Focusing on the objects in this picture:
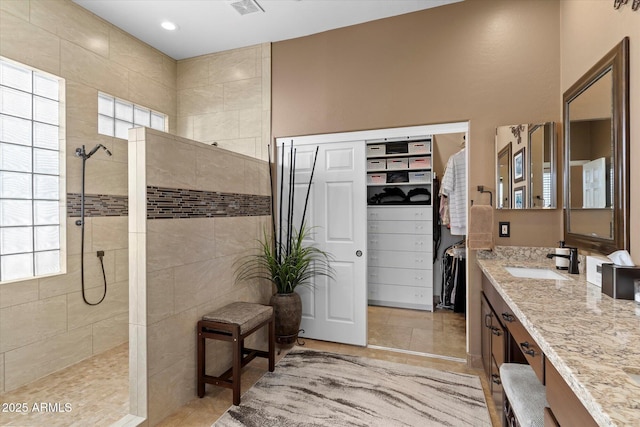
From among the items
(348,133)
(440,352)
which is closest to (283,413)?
(440,352)

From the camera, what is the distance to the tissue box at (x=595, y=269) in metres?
1.64

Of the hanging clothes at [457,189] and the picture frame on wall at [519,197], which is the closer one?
the picture frame on wall at [519,197]

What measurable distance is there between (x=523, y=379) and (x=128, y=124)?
12.6 ft

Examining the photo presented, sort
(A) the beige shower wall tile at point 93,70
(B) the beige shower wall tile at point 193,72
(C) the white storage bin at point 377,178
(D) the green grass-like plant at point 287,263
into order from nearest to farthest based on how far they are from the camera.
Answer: (A) the beige shower wall tile at point 93,70, (D) the green grass-like plant at point 287,263, (B) the beige shower wall tile at point 193,72, (C) the white storage bin at point 377,178

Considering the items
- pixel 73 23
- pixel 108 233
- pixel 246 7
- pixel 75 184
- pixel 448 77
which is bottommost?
pixel 108 233

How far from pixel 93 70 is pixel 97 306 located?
215 centimetres

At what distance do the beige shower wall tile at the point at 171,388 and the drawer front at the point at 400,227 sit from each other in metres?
2.86

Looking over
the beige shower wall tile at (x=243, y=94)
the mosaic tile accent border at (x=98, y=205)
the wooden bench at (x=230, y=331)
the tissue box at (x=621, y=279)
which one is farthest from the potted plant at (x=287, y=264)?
the tissue box at (x=621, y=279)

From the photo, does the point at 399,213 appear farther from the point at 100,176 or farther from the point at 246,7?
the point at 100,176

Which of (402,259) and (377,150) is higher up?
(377,150)

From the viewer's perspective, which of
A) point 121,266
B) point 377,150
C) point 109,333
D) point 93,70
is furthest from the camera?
point 377,150

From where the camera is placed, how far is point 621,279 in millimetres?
1411

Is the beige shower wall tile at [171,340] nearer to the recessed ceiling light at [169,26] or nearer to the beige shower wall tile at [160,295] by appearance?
the beige shower wall tile at [160,295]

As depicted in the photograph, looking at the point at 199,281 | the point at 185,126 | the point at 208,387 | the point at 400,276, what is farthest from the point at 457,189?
the point at 185,126
